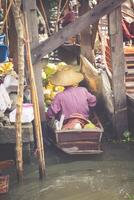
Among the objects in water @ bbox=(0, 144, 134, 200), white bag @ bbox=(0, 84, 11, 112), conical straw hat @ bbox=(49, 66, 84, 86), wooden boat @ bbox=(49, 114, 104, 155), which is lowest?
water @ bbox=(0, 144, 134, 200)

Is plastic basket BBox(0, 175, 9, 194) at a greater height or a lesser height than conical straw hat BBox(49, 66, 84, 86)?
lesser

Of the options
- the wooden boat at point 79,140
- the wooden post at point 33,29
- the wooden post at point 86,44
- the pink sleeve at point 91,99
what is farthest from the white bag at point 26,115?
the wooden post at point 86,44

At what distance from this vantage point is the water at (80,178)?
6.11m

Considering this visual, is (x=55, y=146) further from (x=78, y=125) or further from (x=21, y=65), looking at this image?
(x=21, y=65)

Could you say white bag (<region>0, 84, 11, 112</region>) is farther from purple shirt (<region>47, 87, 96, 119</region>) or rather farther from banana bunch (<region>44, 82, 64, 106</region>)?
banana bunch (<region>44, 82, 64, 106</region>)

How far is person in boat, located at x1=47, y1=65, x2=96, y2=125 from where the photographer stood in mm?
7895

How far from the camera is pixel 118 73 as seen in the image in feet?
26.2

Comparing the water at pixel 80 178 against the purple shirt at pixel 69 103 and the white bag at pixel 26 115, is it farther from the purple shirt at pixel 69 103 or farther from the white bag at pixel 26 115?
the white bag at pixel 26 115

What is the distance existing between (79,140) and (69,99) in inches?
36.0

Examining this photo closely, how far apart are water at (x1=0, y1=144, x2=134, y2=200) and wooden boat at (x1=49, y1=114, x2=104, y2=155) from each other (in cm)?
18

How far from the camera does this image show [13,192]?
20.4 feet

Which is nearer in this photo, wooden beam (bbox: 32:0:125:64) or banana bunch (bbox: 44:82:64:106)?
wooden beam (bbox: 32:0:125:64)

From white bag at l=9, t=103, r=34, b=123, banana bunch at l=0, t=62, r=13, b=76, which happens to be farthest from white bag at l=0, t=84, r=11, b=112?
banana bunch at l=0, t=62, r=13, b=76

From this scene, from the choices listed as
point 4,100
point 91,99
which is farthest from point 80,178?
point 91,99
